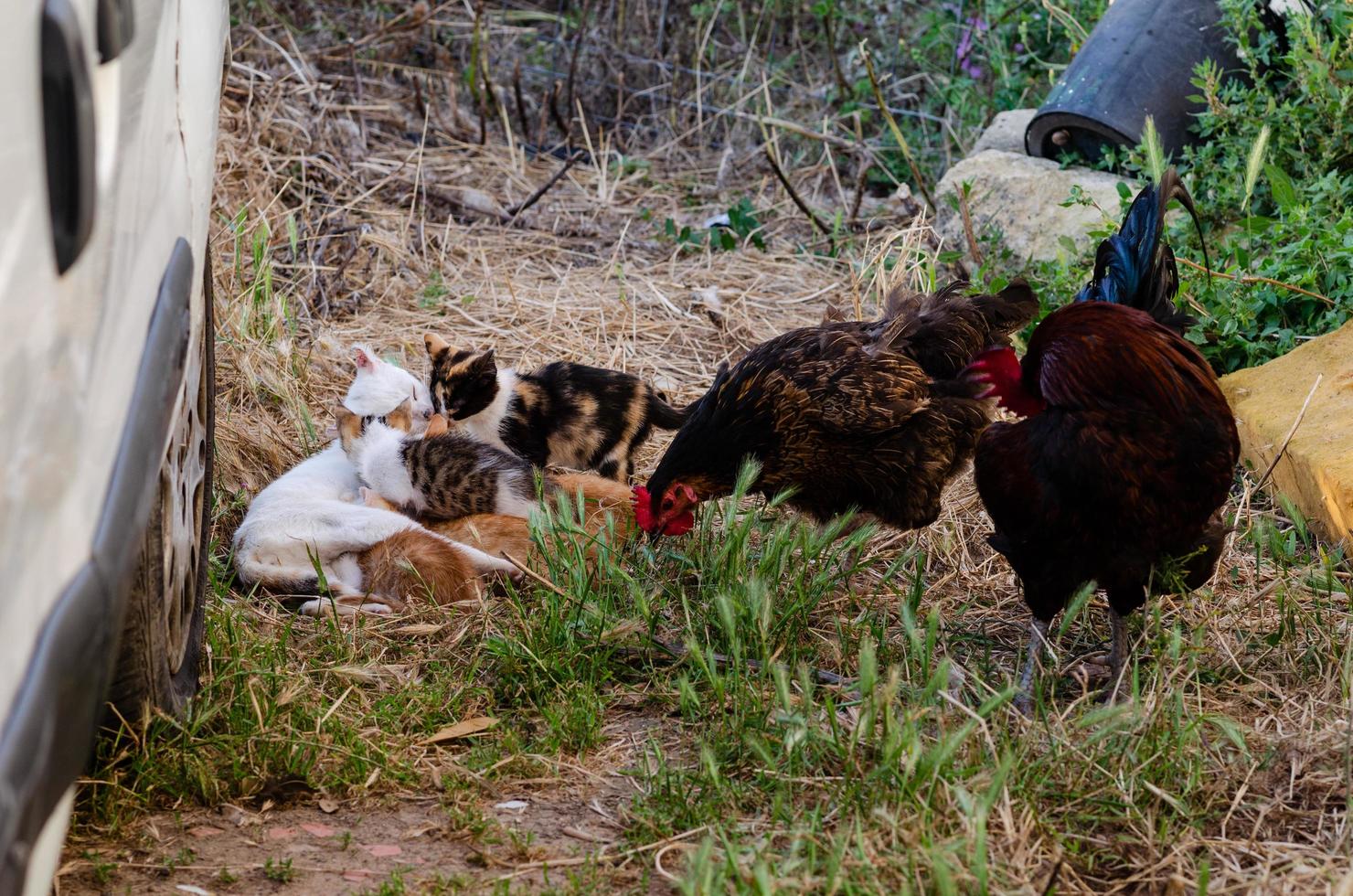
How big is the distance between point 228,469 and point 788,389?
2.24 m

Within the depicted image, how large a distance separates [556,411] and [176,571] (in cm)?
243

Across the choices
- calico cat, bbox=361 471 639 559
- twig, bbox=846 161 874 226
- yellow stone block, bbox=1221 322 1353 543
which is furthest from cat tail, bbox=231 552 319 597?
twig, bbox=846 161 874 226

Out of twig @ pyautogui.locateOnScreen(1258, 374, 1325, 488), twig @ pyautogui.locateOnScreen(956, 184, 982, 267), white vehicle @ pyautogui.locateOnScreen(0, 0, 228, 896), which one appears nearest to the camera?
white vehicle @ pyautogui.locateOnScreen(0, 0, 228, 896)

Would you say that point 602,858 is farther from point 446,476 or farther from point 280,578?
point 446,476

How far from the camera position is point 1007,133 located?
7.33 m

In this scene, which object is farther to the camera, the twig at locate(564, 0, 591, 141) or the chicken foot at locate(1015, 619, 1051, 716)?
the twig at locate(564, 0, 591, 141)

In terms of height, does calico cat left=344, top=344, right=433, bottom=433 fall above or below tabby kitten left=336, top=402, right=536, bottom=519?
above

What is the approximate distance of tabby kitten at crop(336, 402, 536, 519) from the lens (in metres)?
4.57

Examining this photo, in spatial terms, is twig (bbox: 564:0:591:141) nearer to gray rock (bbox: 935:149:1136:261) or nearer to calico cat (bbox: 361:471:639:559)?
gray rock (bbox: 935:149:1136:261)

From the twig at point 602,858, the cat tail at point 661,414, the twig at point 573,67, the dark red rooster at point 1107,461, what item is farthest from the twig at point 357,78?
the twig at point 602,858

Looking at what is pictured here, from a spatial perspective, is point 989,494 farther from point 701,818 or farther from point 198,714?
point 198,714

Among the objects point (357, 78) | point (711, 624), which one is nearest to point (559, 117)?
point (357, 78)

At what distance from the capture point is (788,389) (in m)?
4.09

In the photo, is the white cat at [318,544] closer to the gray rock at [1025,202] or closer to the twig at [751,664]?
the twig at [751,664]
